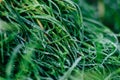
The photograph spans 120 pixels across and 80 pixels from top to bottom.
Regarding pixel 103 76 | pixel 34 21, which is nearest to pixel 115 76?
pixel 103 76

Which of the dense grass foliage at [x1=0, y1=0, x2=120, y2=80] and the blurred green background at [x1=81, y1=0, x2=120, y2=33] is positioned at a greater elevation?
the dense grass foliage at [x1=0, y1=0, x2=120, y2=80]

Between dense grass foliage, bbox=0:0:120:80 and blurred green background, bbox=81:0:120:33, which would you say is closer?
dense grass foliage, bbox=0:0:120:80

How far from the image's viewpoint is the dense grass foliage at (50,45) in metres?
1.72

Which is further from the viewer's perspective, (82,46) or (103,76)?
(82,46)

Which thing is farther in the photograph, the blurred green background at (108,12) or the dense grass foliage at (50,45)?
the blurred green background at (108,12)

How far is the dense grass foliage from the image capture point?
1.72 m

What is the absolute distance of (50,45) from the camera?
1.89 metres

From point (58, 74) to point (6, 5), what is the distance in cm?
43

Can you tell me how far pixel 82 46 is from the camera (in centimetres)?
206

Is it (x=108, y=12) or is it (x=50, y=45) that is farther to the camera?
(x=108, y=12)

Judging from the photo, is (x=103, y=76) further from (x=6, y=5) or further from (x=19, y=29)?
(x=6, y=5)

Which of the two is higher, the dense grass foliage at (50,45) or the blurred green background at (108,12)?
the dense grass foliage at (50,45)

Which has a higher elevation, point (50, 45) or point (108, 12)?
point (50, 45)

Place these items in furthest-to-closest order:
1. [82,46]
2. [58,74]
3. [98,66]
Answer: [82,46] → [98,66] → [58,74]
